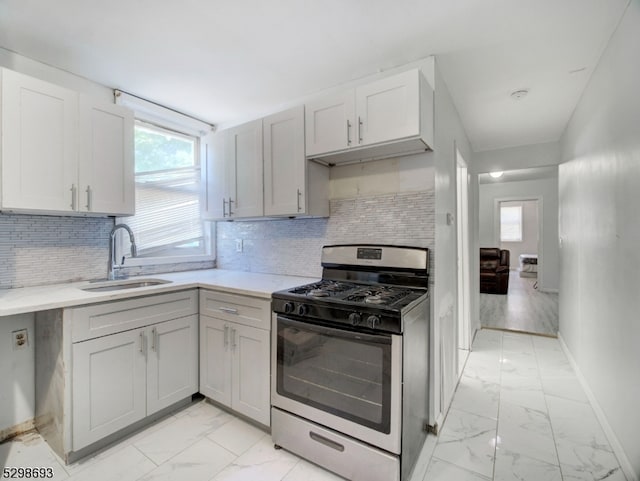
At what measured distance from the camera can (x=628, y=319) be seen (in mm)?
1663

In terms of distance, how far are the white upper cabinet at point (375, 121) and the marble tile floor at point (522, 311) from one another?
3.48 meters

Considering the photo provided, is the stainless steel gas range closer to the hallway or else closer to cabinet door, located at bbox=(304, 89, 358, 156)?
the hallway

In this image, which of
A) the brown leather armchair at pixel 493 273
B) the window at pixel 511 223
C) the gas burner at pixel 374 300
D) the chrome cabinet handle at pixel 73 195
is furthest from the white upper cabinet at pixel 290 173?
the window at pixel 511 223

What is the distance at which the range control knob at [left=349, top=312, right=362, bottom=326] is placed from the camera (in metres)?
1.52

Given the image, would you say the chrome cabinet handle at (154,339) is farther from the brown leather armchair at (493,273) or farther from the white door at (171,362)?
the brown leather armchair at (493,273)

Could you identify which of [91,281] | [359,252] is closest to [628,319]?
[359,252]

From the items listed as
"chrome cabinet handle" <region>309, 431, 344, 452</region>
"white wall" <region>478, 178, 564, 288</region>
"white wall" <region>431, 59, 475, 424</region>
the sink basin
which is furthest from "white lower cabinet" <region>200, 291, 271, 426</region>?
"white wall" <region>478, 178, 564, 288</region>

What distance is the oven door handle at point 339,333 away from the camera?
1.48 meters

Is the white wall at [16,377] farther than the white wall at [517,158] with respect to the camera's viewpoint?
No

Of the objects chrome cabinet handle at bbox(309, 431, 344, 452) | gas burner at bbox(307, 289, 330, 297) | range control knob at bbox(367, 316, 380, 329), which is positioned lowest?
chrome cabinet handle at bbox(309, 431, 344, 452)

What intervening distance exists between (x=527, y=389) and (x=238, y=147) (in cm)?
314

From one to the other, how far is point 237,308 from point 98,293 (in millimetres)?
799

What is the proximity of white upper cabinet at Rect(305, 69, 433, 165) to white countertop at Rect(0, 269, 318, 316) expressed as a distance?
0.99 metres

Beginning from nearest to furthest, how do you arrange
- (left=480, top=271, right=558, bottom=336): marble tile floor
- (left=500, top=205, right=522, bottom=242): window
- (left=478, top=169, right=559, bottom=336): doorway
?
(left=480, top=271, right=558, bottom=336): marble tile floor, (left=478, top=169, right=559, bottom=336): doorway, (left=500, top=205, right=522, bottom=242): window
